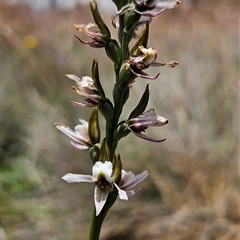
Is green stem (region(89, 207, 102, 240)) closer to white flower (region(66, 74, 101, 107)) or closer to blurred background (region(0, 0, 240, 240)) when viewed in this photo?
white flower (region(66, 74, 101, 107))

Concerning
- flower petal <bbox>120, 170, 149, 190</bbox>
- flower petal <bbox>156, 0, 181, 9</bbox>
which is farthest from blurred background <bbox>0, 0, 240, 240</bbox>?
flower petal <bbox>156, 0, 181, 9</bbox>

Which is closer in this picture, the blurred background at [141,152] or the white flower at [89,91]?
the white flower at [89,91]

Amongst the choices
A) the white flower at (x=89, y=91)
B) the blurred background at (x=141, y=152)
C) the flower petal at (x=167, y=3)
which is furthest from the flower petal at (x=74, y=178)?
the blurred background at (x=141, y=152)

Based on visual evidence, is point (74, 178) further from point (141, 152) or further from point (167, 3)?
point (141, 152)

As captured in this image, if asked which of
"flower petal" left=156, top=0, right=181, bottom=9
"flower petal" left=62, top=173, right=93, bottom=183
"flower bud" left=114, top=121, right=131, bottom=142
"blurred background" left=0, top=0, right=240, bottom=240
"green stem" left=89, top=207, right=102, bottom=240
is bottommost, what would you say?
"blurred background" left=0, top=0, right=240, bottom=240

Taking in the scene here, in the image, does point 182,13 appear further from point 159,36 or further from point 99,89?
point 99,89

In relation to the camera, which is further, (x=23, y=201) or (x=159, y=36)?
(x=159, y=36)

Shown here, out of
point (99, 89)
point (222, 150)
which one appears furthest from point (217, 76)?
point (99, 89)

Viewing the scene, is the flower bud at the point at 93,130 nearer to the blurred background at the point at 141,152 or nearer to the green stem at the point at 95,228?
the green stem at the point at 95,228
